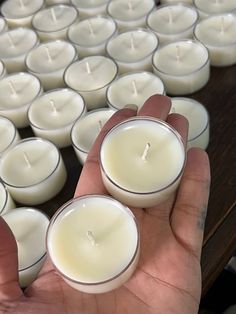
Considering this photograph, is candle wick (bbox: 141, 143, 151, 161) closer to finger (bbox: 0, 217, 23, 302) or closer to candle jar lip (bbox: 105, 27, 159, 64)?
finger (bbox: 0, 217, 23, 302)

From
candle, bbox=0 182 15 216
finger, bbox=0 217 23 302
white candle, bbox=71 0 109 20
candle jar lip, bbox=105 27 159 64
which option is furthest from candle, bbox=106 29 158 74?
finger, bbox=0 217 23 302

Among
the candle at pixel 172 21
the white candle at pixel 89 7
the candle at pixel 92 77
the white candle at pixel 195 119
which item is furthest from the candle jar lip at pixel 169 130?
the white candle at pixel 89 7

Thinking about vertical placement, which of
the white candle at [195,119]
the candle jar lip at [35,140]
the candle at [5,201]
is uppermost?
the white candle at [195,119]

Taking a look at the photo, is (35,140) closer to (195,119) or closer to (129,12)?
(195,119)

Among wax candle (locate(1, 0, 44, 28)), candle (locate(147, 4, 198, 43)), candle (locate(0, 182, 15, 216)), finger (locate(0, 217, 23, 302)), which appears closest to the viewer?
finger (locate(0, 217, 23, 302))

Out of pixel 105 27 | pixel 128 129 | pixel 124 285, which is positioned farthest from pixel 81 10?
pixel 124 285

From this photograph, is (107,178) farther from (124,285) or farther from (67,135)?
(67,135)

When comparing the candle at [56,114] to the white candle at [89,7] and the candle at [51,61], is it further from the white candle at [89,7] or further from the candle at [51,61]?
the white candle at [89,7]
